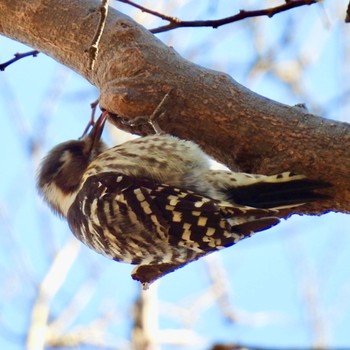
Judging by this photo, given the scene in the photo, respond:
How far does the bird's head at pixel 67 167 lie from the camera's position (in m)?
3.88

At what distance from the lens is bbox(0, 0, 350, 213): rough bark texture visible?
2.93 meters

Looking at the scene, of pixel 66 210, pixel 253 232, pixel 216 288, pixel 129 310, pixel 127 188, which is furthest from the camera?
pixel 216 288

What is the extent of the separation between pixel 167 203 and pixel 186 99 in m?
0.40

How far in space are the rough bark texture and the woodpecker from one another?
0.24 feet

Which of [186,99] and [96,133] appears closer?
[186,99]

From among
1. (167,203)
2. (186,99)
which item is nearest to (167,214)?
(167,203)

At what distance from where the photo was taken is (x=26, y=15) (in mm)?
3449

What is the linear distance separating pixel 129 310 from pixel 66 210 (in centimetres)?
340

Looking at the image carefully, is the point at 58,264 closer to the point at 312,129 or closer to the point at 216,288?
the point at 216,288

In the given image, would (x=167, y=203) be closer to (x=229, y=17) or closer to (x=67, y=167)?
(x=229, y=17)

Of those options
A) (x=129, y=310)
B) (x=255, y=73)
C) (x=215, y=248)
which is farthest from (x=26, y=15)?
(x=255, y=73)

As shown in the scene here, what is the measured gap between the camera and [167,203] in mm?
3076

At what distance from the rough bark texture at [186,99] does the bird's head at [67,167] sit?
47cm

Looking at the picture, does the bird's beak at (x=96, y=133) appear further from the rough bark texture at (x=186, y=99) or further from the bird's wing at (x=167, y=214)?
the bird's wing at (x=167, y=214)
